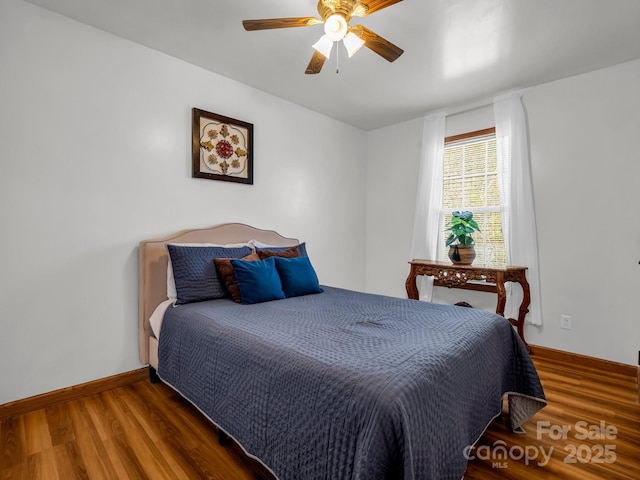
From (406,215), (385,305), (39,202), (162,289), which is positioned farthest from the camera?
(406,215)

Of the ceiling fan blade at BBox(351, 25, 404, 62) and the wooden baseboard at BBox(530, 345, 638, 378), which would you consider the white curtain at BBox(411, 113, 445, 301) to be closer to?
the wooden baseboard at BBox(530, 345, 638, 378)

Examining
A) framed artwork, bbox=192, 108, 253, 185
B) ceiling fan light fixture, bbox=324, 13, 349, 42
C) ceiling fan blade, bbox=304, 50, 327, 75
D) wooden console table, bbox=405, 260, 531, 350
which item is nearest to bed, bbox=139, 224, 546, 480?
framed artwork, bbox=192, 108, 253, 185

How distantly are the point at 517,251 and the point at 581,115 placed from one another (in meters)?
1.29

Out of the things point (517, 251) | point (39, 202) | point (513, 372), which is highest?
point (39, 202)

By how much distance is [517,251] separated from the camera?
10.1ft

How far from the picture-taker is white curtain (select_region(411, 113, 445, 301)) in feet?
11.9

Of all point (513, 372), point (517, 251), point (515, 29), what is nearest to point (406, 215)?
point (517, 251)

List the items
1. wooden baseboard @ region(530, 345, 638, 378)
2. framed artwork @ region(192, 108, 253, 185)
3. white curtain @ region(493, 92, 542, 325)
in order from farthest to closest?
white curtain @ region(493, 92, 542, 325) → framed artwork @ region(192, 108, 253, 185) → wooden baseboard @ region(530, 345, 638, 378)

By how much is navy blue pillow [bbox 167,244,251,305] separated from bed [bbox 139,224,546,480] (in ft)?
0.18

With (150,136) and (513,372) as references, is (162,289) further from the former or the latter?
(513,372)

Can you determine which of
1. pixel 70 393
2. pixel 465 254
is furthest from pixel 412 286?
pixel 70 393

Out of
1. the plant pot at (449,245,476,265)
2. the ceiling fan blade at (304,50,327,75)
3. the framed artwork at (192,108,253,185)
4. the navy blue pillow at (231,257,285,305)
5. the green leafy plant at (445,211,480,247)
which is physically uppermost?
the ceiling fan blade at (304,50,327,75)

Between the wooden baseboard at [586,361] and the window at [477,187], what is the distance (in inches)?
35.2

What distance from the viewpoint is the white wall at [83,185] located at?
75.4 inches
